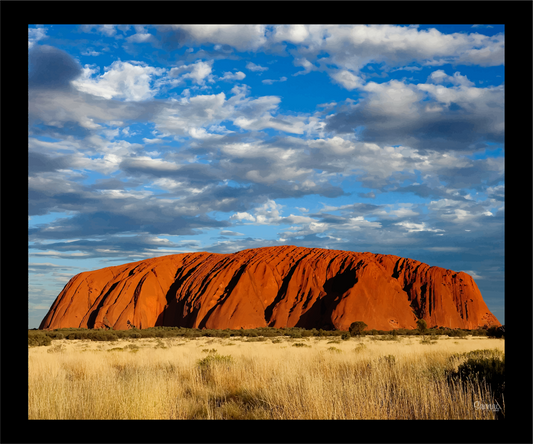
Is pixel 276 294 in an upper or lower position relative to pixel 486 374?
lower

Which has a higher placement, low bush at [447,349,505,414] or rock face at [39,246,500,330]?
low bush at [447,349,505,414]

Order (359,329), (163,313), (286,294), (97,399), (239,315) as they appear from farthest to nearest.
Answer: (163,313) < (286,294) < (239,315) < (359,329) < (97,399)

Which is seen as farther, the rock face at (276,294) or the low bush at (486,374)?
the rock face at (276,294)

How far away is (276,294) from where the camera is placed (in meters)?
66.1

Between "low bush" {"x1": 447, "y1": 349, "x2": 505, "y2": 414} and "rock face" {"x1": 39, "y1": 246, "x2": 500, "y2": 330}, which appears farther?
"rock face" {"x1": 39, "y1": 246, "x2": 500, "y2": 330}

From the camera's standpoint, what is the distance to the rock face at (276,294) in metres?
60.1

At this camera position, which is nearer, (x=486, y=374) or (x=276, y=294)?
(x=486, y=374)

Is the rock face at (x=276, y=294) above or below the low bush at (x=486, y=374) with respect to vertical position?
below

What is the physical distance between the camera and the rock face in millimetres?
60062

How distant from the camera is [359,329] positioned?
48.9 m
